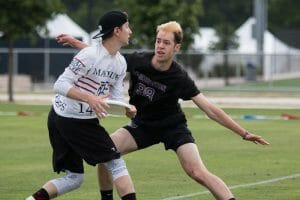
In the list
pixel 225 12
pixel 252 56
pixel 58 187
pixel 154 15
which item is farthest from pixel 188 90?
pixel 225 12

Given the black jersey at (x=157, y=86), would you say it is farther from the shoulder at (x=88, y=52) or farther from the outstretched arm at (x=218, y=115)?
the shoulder at (x=88, y=52)

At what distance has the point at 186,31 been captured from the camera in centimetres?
4150

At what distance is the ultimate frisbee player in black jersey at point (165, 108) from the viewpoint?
9812 millimetres

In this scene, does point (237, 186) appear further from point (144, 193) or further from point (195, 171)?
point (195, 171)

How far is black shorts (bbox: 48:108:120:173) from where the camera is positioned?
9336 millimetres

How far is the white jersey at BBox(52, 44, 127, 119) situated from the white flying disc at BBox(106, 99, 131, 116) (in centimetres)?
26

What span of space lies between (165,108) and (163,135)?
0.91ft

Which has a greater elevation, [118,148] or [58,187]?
[118,148]

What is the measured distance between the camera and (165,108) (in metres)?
10.2

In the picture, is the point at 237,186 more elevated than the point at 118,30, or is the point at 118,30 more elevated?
the point at 118,30

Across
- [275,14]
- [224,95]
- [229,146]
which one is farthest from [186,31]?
[275,14]

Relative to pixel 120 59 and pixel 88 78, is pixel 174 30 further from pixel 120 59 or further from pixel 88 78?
pixel 88 78

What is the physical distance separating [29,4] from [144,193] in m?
24.1

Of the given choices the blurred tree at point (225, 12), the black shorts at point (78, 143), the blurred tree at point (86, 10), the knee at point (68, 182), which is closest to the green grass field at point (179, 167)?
the knee at point (68, 182)
